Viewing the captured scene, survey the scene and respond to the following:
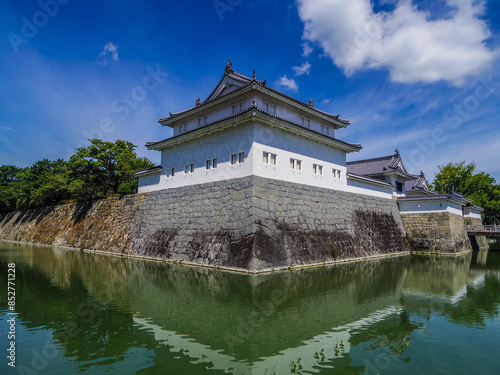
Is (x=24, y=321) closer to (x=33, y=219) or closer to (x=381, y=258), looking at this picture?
(x=381, y=258)

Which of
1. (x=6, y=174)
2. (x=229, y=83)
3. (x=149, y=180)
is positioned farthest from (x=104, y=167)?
(x=6, y=174)

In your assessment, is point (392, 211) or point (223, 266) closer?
point (223, 266)

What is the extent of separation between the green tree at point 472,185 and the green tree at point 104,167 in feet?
101

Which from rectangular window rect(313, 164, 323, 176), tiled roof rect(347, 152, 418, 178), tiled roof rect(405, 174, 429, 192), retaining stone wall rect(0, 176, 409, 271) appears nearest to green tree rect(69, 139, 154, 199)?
retaining stone wall rect(0, 176, 409, 271)

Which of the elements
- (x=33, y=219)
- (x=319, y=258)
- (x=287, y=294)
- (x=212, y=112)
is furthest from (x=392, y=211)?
(x=33, y=219)

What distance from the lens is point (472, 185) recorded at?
105 ft

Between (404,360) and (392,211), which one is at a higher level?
(392,211)

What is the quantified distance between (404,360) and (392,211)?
17.9 metres

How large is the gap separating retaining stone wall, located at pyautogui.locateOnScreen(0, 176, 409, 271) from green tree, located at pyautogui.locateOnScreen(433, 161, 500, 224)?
16.3 metres

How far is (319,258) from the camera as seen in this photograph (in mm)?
13180

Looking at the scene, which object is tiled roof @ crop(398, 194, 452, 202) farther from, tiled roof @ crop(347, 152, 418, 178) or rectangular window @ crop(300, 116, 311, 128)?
rectangular window @ crop(300, 116, 311, 128)

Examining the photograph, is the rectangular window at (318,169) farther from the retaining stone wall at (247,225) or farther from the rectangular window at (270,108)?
the rectangular window at (270,108)

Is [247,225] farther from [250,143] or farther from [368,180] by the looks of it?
[368,180]

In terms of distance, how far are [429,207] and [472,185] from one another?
→ 16.4 meters
